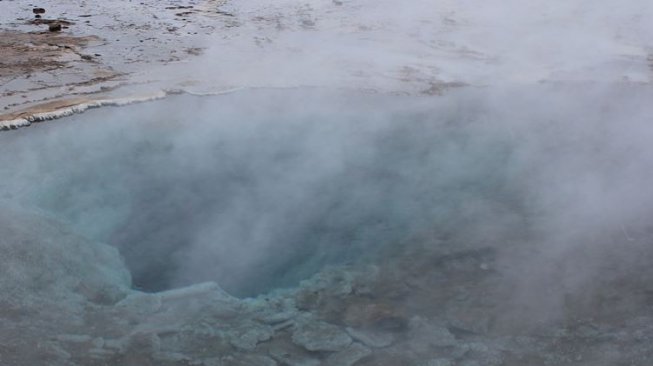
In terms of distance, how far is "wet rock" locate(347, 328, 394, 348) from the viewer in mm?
3002

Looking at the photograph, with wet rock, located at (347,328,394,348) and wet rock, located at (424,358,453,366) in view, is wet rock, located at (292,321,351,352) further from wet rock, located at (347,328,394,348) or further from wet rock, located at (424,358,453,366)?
wet rock, located at (424,358,453,366)

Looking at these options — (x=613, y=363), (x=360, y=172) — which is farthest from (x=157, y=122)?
(x=613, y=363)

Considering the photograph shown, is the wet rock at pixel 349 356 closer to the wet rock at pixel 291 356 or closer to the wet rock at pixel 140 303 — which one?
the wet rock at pixel 291 356

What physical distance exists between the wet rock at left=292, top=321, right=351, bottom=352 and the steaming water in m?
0.43

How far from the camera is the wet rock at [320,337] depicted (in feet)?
9.78

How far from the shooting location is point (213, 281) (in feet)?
11.5

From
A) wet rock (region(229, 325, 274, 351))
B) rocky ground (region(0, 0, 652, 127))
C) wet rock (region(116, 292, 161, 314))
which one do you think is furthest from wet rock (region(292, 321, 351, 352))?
rocky ground (region(0, 0, 652, 127))

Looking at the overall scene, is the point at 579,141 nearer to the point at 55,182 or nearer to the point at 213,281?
the point at 213,281

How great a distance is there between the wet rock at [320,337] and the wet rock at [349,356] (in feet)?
0.10

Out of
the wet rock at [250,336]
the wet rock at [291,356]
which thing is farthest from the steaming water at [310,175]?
the wet rock at [291,356]

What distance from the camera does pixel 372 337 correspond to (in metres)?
3.04

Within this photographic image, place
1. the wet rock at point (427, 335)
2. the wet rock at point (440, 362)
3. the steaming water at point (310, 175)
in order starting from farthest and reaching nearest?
the steaming water at point (310, 175) → the wet rock at point (427, 335) → the wet rock at point (440, 362)

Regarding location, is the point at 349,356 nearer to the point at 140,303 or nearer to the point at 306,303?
the point at 306,303

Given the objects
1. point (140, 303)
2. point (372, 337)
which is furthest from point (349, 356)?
point (140, 303)
